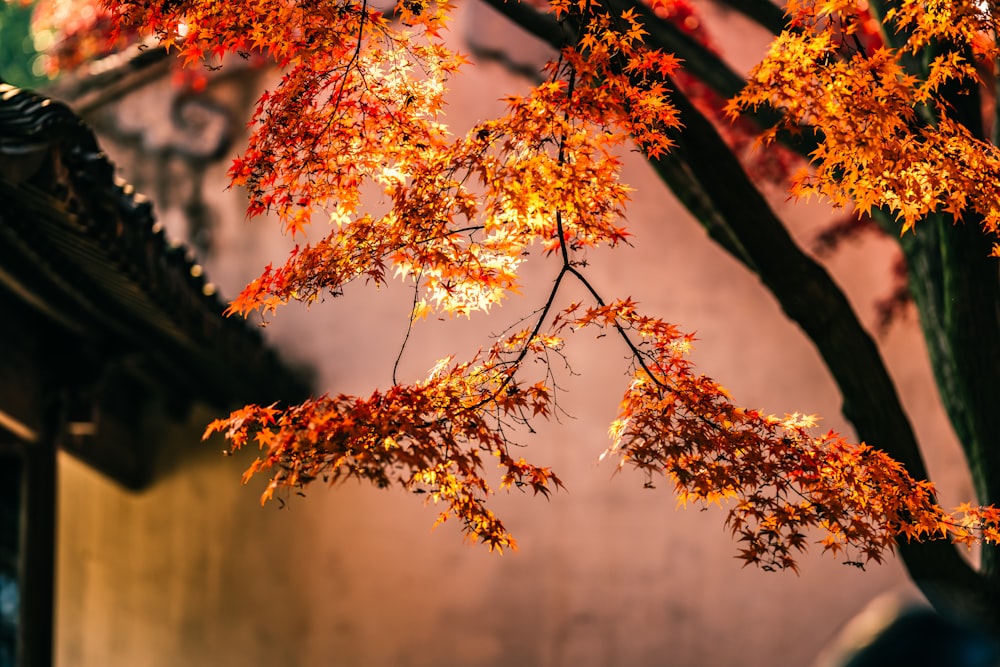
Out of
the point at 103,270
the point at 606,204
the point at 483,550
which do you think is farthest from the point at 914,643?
the point at 483,550

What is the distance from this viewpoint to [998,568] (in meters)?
4.26

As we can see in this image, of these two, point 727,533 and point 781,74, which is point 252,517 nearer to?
point 727,533

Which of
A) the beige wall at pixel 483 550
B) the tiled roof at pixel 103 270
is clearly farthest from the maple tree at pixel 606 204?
the beige wall at pixel 483 550

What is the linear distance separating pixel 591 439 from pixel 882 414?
451 centimetres

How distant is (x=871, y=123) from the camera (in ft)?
11.0

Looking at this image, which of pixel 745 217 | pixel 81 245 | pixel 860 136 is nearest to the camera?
pixel 860 136

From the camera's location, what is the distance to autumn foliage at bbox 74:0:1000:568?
3.39 m

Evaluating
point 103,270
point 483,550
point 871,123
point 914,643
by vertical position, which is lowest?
point 914,643

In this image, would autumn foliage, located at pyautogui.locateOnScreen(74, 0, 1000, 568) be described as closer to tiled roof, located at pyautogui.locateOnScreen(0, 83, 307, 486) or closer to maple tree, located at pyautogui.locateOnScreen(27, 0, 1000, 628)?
maple tree, located at pyautogui.locateOnScreen(27, 0, 1000, 628)

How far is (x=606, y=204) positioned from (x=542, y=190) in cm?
28

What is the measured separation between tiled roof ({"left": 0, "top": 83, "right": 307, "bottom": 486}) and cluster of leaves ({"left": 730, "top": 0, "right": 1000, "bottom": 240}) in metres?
2.34

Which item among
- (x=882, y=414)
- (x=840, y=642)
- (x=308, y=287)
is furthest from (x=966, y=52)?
(x=840, y=642)

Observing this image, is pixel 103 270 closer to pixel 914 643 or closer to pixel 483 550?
pixel 483 550

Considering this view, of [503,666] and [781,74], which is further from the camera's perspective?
[503,666]
